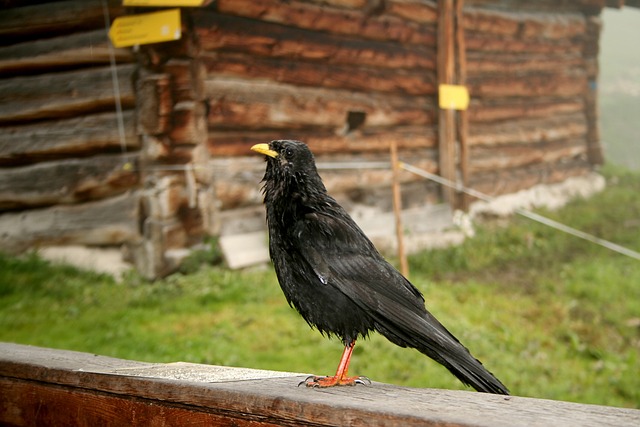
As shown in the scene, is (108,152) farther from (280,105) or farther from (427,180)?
(427,180)

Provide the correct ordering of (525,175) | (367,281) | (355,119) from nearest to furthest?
(367,281) → (355,119) → (525,175)

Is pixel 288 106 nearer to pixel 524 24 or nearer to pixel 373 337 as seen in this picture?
pixel 373 337

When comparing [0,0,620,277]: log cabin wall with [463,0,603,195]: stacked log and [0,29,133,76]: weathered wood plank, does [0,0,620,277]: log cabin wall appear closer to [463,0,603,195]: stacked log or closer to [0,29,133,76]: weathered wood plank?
[0,29,133,76]: weathered wood plank

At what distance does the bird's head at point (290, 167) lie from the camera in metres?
1.68

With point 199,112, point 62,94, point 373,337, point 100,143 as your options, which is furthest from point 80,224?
point 373,337

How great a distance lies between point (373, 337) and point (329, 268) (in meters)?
2.82

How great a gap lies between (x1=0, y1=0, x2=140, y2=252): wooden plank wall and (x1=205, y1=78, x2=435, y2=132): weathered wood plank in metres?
0.70

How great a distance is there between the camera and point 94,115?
181 inches

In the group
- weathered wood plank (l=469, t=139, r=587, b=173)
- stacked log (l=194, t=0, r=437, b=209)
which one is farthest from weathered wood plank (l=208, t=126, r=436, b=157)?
weathered wood plank (l=469, t=139, r=587, b=173)

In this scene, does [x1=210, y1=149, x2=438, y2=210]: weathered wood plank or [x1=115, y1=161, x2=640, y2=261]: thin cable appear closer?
[x1=210, y1=149, x2=438, y2=210]: weathered wood plank

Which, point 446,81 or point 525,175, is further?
point 525,175

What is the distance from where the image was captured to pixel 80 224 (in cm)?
470

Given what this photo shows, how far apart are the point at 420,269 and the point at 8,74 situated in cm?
338

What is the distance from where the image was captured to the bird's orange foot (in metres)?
1.54
